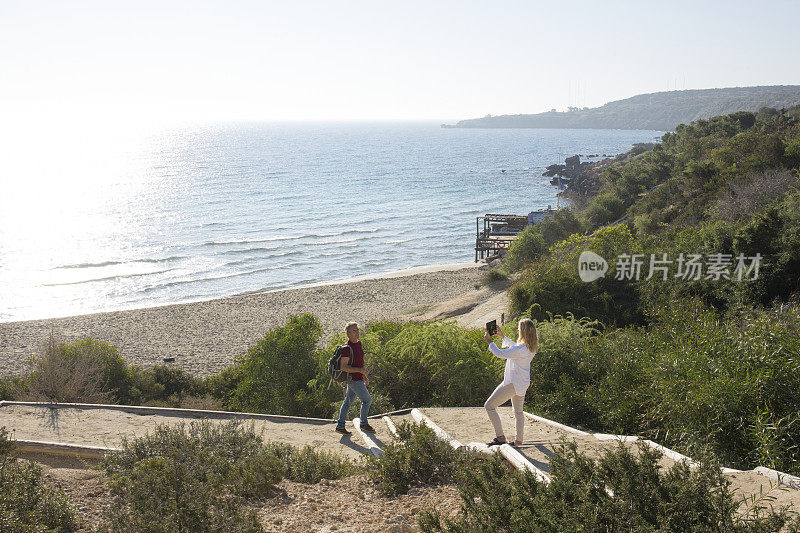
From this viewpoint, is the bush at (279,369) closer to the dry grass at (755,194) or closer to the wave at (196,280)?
the dry grass at (755,194)

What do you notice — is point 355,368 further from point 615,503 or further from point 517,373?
point 615,503

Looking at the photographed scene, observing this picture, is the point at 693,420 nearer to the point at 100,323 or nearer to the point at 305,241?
the point at 100,323

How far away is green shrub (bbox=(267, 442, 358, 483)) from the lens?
6.31m

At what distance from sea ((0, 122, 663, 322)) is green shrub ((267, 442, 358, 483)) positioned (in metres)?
27.8

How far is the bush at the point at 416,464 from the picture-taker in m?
5.88

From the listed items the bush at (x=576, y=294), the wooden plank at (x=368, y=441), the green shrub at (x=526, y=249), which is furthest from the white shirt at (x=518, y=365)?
the green shrub at (x=526, y=249)

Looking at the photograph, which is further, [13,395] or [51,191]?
[51,191]

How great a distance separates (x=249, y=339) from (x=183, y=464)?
19796 millimetres


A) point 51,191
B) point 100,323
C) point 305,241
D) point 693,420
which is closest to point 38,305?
point 100,323

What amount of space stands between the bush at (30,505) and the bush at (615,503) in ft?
9.83

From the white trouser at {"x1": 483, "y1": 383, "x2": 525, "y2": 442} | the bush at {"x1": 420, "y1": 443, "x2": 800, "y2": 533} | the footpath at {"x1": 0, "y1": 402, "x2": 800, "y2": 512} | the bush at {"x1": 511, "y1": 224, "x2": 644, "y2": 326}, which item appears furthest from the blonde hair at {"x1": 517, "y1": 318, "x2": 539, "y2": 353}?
the bush at {"x1": 511, "y1": 224, "x2": 644, "y2": 326}

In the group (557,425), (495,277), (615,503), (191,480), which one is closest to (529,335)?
(557,425)

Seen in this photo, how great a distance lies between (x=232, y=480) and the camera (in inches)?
216

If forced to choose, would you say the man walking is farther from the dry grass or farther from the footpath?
the dry grass
